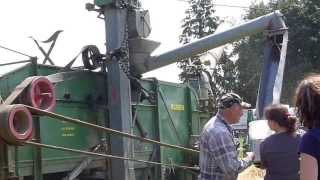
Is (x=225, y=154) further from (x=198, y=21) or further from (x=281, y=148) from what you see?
(x=198, y=21)

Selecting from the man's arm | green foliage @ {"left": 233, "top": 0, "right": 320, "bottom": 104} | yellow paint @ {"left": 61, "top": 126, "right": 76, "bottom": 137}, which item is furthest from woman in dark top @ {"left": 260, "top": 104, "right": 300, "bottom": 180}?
green foliage @ {"left": 233, "top": 0, "right": 320, "bottom": 104}

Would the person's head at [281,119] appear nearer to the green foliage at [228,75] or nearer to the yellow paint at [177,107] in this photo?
the yellow paint at [177,107]

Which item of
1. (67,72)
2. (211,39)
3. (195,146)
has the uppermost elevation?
(211,39)

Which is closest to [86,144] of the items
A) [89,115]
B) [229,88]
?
[89,115]

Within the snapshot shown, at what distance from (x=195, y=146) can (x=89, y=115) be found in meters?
3.20

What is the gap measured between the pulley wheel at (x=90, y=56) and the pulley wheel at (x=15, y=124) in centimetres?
297

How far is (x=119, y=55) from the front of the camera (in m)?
8.02

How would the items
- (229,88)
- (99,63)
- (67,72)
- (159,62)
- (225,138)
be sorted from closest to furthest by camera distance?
1. (225,138)
2. (67,72)
3. (99,63)
4. (159,62)
5. (229,88)

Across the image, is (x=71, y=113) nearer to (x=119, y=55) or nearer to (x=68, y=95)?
(x=68, y=95)

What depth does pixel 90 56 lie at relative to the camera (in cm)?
789

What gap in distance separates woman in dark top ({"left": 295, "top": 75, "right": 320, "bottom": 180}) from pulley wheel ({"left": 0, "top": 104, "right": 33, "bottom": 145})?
99.8 inches

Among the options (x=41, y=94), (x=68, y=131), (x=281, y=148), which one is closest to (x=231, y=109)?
(x=281, y=148)

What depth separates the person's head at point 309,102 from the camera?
269 cm

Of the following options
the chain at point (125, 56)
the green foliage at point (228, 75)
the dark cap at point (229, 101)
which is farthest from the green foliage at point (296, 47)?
the dark cap at point (229, 101)
